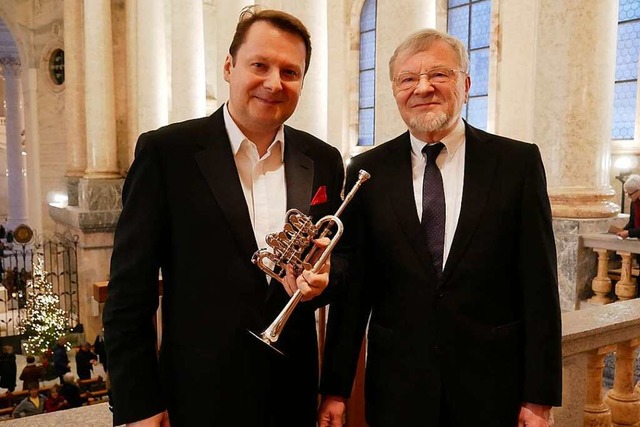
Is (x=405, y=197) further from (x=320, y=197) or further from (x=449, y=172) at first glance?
(x=320, y=197)

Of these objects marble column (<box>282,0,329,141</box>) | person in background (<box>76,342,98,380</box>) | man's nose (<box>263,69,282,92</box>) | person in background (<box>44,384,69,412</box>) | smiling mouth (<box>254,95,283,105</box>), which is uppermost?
marble column (<box>282,0,329,141</box>)

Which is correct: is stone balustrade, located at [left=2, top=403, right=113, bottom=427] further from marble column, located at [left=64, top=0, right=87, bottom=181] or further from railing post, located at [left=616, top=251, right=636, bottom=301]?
marble column, located at [left=64, top=0, right=87, bottom=181]

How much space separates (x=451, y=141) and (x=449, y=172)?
128 millimetres

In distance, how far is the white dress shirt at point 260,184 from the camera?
7.37 feet

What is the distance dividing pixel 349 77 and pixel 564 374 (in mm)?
16292

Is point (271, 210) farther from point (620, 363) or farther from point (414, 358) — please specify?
point (620, 363)

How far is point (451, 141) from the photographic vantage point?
8.22 feet

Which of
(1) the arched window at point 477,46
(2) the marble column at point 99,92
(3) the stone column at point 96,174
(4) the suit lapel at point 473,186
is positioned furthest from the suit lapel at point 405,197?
(2) the marble column at point 99,92

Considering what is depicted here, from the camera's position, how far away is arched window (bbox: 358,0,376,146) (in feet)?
60.1

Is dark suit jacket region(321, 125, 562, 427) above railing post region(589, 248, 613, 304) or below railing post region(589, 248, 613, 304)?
above

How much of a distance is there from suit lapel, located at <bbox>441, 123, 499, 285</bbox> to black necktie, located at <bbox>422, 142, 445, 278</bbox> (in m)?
0.06

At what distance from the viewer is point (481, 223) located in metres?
2.37

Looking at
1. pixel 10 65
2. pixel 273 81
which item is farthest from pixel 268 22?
pixel 10 65

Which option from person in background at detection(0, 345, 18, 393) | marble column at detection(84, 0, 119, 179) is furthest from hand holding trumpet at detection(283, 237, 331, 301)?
marble column at detection(84, 0, 119, 179)
